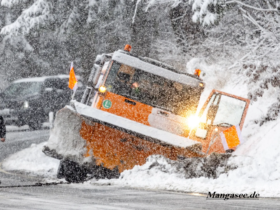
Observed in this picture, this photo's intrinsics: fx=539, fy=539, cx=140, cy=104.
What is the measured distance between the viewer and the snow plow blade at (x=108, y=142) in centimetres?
862

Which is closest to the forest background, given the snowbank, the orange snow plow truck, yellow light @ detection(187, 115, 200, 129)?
the orange snow plow truck

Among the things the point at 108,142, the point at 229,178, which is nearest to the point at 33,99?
the point at 108,142

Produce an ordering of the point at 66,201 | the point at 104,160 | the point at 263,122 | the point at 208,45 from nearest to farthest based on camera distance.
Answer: the point at 66,201
the point at 104,160
the point at 263,122
the point at 208,45

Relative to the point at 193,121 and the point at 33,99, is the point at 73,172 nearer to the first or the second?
the point at 193,121

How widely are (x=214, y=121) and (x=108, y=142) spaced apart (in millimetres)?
2943

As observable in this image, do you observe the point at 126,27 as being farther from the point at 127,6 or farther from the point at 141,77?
the point at 141,77

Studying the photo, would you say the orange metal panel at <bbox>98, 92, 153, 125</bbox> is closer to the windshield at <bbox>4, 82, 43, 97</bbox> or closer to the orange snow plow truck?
the orange snow plow truck

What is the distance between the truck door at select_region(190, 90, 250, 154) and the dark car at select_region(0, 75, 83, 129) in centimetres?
866

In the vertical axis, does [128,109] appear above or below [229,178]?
above

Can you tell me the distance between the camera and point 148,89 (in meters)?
9.87

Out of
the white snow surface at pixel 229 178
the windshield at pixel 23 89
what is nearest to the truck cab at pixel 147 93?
the white snow surface at pixel 229 178

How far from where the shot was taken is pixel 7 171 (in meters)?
10.1

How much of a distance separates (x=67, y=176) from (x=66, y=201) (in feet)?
9.70

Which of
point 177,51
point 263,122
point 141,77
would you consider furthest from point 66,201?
point 177,51
